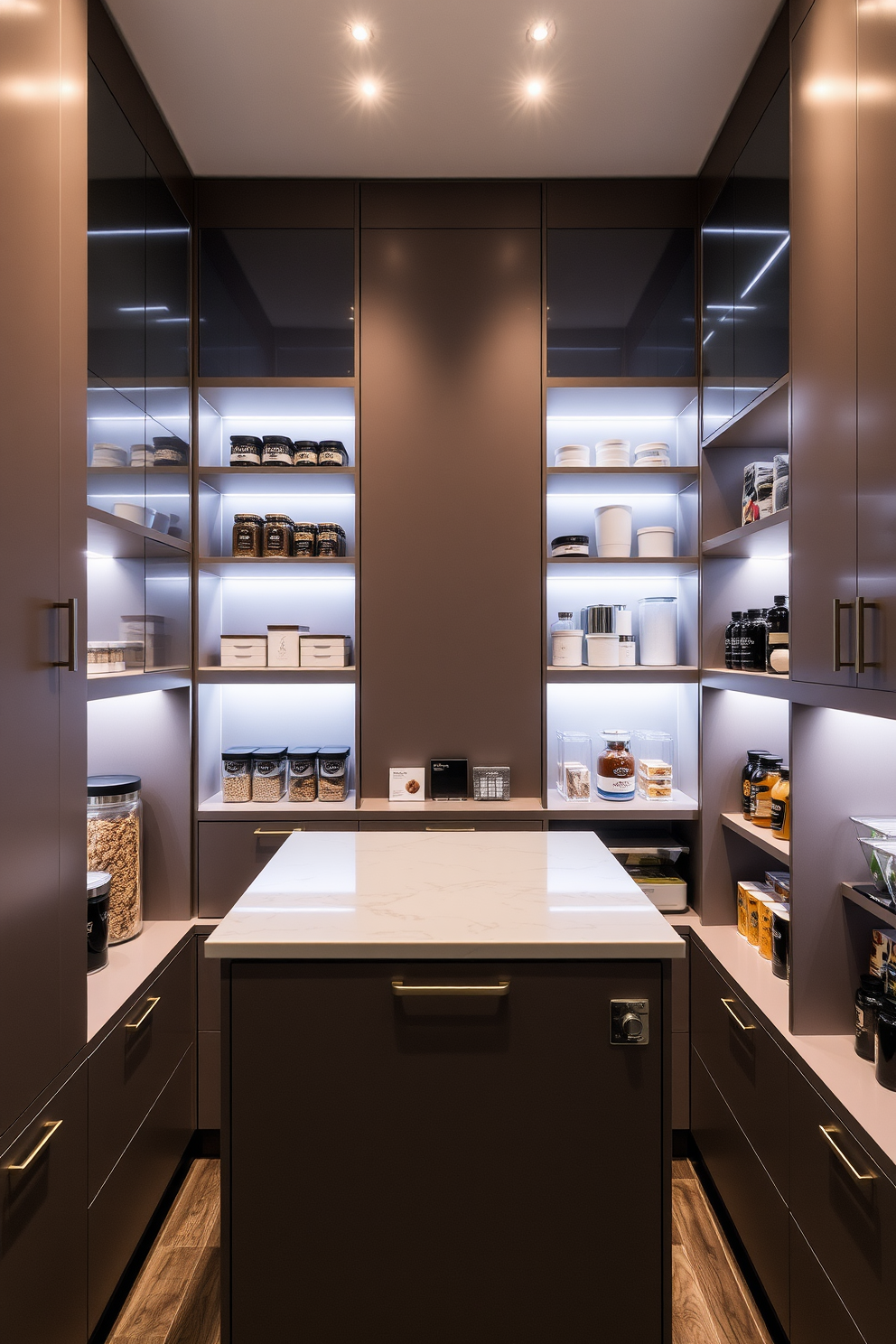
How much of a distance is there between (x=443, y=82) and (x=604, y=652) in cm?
178

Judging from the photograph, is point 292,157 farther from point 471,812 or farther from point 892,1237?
point 892,1237

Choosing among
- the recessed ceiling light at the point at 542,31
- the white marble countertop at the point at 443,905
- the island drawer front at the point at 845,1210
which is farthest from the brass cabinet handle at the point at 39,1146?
the recessed ceiling light at the point at 542,31

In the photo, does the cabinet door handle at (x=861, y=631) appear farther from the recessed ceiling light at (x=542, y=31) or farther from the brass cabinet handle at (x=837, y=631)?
the recessed ceiling light at (x=542, y=31)

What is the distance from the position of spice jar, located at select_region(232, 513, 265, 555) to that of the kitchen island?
Answer: 1641 mm

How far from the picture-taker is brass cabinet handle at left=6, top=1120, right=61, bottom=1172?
4.29 feet

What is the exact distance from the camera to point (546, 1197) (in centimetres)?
124

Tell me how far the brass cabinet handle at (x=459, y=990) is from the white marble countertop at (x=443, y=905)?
5 cm

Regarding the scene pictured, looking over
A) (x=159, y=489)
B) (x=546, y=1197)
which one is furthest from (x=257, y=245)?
(x=546, y=1197)

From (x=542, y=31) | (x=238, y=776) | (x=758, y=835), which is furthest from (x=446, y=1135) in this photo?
(x=542, y=31)

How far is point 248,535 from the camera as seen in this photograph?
2639mm

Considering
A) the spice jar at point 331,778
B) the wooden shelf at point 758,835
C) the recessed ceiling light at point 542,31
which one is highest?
the recessed ceiling light at point 542,31

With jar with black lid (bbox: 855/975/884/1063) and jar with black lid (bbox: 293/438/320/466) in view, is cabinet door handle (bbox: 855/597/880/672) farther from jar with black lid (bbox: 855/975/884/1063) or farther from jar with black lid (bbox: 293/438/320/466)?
jar with black lid (bbox: 293/438/320/466)

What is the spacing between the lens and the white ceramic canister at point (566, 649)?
266 cm

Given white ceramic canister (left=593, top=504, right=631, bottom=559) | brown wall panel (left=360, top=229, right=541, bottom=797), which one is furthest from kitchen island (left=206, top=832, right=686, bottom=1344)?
white ceramic canister (left=593, top=504, right=631, bottom=559)
